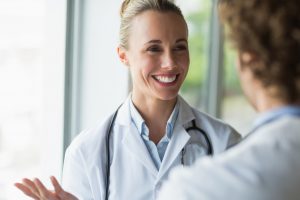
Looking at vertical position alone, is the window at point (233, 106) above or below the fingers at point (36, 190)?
below

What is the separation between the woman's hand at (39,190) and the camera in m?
1.32

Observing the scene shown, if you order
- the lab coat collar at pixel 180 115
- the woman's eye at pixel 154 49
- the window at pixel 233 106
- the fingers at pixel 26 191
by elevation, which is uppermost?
the woman's eye at pixel 154 49

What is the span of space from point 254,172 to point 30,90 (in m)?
1.41

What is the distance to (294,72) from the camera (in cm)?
83

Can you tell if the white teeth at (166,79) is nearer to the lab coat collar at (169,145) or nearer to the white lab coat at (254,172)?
the lab coat collar at (169,145)

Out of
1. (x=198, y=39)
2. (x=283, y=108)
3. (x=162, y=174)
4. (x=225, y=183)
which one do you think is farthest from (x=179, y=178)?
(x=198, y=39)

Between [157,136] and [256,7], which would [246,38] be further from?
[157,136]

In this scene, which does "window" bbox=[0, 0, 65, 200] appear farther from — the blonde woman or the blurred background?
the blonde woman

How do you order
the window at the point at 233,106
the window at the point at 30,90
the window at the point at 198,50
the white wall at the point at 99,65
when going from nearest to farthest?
the window at the point at 30,90 < the white wall at the point at 99,65 < the window at the point at 198,50 < the window at the point at 233,106

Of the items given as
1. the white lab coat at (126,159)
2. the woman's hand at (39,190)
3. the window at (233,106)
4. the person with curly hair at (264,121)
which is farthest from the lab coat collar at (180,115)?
the window at (233,106)

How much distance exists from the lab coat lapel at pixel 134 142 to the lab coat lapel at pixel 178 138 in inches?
1.6

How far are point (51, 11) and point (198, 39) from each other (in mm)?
2065

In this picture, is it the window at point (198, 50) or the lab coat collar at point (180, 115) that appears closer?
the lab coat collar at point (180, 115)

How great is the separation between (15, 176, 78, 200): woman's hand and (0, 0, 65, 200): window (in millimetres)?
559
